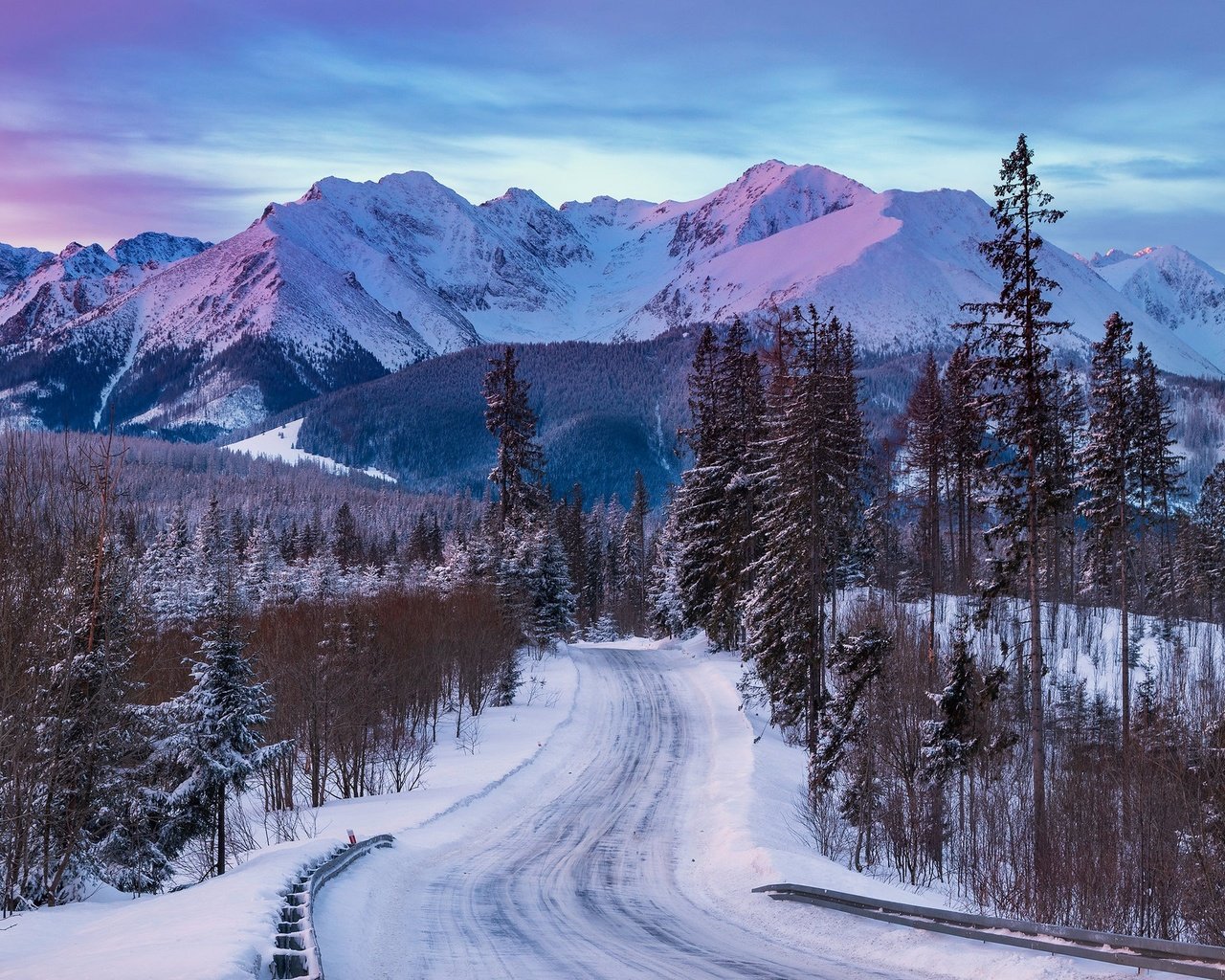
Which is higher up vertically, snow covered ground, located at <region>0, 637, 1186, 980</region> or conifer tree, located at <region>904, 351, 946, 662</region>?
conifer tree, located at <region>904, 351, 946, 662</region>

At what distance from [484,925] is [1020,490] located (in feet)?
58.8

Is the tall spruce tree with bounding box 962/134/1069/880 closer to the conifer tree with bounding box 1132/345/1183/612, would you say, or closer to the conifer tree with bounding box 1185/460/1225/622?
the conifer tree with bounding box 1132/345/1183/612

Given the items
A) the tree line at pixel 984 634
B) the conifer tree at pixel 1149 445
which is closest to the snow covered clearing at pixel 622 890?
the tree line at pixel 984 634

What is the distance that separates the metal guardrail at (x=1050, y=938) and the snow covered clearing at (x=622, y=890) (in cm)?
14

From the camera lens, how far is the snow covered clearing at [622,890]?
11.1 meters

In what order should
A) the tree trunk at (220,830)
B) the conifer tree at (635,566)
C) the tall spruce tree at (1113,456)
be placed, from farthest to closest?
the conifer tree at (635,566)
the tall spruce tree at (1113,456)
the tree trunk at (220,830)

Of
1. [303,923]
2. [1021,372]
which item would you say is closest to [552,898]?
[303,923]

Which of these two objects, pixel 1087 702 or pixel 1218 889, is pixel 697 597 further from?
pixel 1218 889

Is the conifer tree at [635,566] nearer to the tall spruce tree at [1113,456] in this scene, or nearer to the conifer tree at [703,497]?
the conifer tree at [703,497]

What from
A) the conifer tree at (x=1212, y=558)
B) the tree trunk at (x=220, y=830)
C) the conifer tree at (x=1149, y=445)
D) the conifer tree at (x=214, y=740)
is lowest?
the tree trunk at (x=220, y=830)

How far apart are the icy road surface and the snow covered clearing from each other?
0.04 m

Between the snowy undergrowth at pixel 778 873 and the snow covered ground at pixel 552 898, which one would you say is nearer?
the snow covered ground at pixel 552 898

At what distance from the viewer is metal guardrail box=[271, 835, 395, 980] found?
28.5 feet

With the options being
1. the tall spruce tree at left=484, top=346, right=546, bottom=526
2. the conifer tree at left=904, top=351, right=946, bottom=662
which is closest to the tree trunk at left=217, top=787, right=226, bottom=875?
the tall spruce tree at left=484, top=346, right=546, bottom=526
